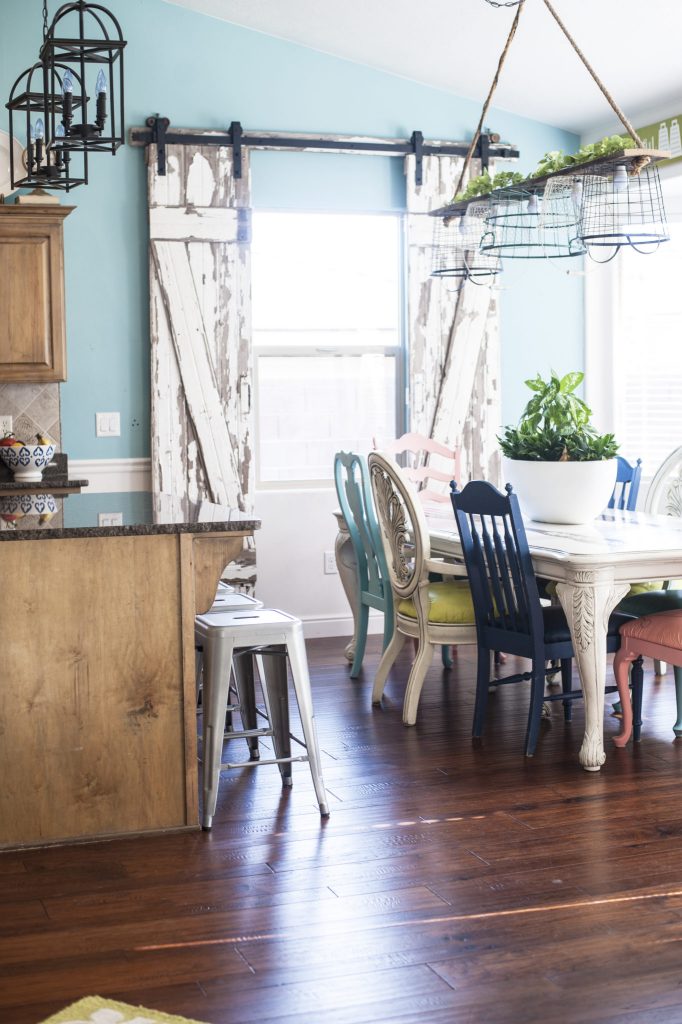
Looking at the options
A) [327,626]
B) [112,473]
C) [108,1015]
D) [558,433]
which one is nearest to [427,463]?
[327,626]

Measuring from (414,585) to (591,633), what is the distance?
0.85 m

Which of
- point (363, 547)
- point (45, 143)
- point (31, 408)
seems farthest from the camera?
point (31, 408)

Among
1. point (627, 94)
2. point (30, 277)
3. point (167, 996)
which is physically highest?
point (627, 94)

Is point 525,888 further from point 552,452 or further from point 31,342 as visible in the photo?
point 31,342

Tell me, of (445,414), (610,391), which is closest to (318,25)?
(445,414)

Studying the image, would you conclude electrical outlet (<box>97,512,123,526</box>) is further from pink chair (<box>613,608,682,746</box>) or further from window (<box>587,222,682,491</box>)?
window (<box>587,222,682,491</box>)

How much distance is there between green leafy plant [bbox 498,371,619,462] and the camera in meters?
4.45

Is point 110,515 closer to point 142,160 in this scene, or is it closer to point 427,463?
point 142,160

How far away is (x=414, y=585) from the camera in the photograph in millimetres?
4418

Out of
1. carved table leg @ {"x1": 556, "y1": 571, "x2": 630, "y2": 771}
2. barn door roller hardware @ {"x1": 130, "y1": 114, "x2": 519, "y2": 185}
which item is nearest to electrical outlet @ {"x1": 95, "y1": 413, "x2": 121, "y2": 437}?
Answer: barn door roller hardware @ {"x1": 130, "y1": 114, "x2": 519, "y2": 185}

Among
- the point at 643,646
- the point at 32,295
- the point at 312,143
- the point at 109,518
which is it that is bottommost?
the point at 643,646

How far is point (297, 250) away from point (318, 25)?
110cm

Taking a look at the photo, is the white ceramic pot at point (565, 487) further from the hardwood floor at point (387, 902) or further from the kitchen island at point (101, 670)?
the kitchen island at point (101, 670)

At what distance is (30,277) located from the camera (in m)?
5.49
